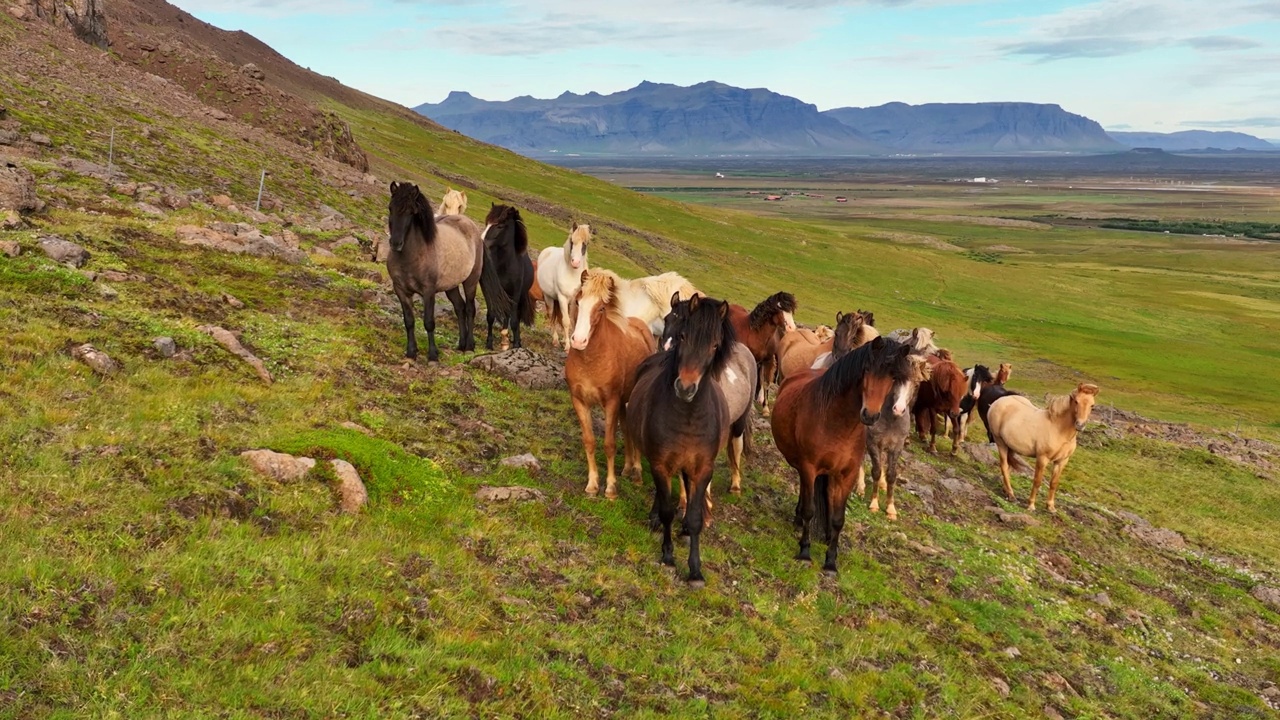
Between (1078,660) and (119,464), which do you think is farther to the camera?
(1078,660)

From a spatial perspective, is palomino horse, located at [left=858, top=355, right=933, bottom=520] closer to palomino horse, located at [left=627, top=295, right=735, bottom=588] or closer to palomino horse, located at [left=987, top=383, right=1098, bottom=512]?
palomino horse, located at [left=627, top=295, right=735, bottom=588]

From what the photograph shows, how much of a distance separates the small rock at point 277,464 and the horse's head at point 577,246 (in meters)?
7.82

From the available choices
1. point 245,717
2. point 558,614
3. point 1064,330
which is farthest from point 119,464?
point 1064,330

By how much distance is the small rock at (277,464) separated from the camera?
25.7ft

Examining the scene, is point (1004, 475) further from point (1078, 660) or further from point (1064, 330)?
point (1064, 330)

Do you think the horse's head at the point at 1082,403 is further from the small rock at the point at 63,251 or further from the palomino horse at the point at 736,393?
the small rock at the point at 63,251

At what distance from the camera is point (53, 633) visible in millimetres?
4852

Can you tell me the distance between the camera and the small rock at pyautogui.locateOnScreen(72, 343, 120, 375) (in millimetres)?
9148

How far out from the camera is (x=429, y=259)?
45.2ft

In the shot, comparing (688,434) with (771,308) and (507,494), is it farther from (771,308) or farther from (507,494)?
(771,308)

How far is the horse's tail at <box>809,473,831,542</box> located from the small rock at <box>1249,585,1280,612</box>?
959cm

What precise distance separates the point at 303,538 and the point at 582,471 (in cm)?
503

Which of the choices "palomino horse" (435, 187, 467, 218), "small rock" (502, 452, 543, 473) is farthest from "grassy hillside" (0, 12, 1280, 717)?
"palomino horse" (435, 187, 467, 218)

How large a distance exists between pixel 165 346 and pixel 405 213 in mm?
4526
